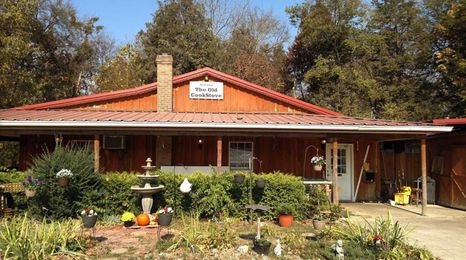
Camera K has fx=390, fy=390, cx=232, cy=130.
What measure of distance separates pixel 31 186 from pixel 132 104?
5.65 m

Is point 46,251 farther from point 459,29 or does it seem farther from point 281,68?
point 281,68

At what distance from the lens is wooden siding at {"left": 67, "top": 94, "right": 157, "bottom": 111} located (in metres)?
13.9

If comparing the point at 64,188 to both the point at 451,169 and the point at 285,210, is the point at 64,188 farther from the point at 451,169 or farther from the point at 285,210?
the point at 451,169

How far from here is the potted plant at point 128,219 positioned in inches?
344

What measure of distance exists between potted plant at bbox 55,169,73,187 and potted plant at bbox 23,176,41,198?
0.53 metres

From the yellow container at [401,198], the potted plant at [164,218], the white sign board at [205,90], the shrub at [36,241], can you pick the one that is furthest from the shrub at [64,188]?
the yellow container at [401,198]

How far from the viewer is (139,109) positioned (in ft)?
45.9

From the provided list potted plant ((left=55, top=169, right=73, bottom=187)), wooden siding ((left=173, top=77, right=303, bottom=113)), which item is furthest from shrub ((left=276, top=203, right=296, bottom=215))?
wooden siding ((left=173, top=77, right=303, bottom=113))

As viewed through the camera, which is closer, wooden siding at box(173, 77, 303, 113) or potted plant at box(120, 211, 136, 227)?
potted plant at box(120, 211, 136, 227)

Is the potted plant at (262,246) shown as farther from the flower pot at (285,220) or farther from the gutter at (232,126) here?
the gutter at (232,126)

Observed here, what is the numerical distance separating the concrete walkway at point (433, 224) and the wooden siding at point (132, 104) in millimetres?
7687

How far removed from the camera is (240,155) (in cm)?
1338

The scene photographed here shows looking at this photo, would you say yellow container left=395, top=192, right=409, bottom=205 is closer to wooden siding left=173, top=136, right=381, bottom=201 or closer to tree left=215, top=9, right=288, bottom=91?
wooden siding left=173, top=136, right=381, bottom=201

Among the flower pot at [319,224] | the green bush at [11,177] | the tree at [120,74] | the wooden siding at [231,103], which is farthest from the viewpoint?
the tree at [120,74]
